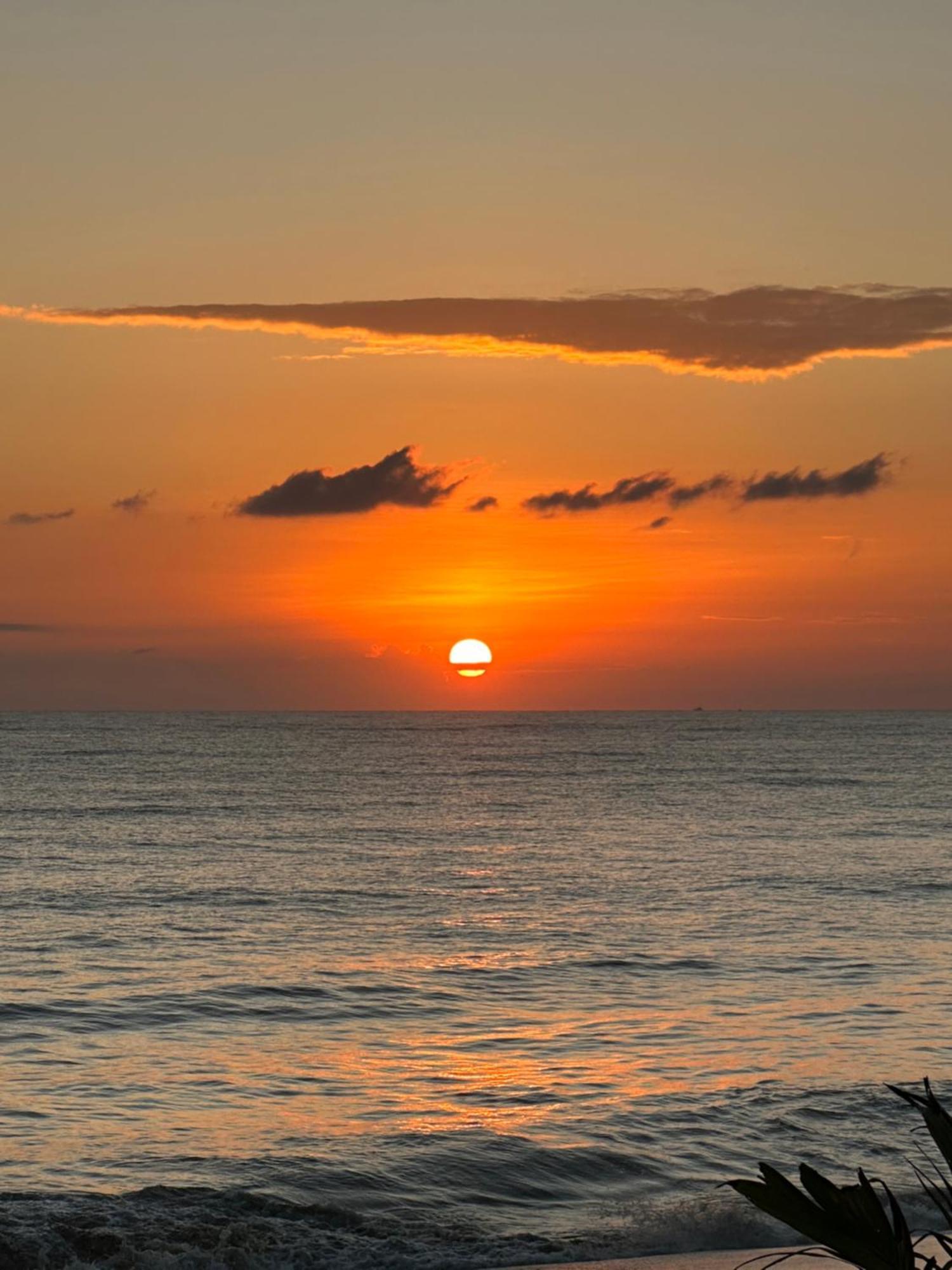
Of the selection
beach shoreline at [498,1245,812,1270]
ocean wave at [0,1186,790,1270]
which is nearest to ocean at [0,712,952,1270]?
ocean wave at [0,1186,790,1270]

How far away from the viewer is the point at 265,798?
249 ft

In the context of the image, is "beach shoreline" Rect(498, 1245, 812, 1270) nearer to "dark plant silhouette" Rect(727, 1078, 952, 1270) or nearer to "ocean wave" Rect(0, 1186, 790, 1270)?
"ocean wave" Rect(0, 1186, 790, 1270)

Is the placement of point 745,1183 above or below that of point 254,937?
above

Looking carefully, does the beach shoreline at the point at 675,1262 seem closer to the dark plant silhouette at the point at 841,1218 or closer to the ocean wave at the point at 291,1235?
the ocean wave at the point at 291,1235

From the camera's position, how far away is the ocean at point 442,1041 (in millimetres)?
13648

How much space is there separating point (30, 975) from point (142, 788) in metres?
58.1

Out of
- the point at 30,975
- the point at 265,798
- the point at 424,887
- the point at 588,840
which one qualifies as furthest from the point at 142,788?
the point at 30,975

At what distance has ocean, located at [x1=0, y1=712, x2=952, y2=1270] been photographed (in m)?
13.6

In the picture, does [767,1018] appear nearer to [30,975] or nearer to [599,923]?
[599,923]

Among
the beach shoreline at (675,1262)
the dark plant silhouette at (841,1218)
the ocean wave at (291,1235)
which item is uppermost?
the dark plant silhouette at (841,1218)

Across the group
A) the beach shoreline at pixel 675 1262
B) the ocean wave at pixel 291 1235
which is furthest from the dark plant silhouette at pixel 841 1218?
the ocean wave at pixel 291 1235

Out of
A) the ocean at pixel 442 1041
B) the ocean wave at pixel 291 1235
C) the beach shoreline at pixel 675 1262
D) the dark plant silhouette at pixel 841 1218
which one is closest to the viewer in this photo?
the dark plant silhouette at pixel 841 1218

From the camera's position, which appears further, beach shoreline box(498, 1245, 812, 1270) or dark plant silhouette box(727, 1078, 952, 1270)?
beach shoreline box(498, 1245, 812, 1270)

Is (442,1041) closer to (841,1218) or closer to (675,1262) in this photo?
(675,1262)
